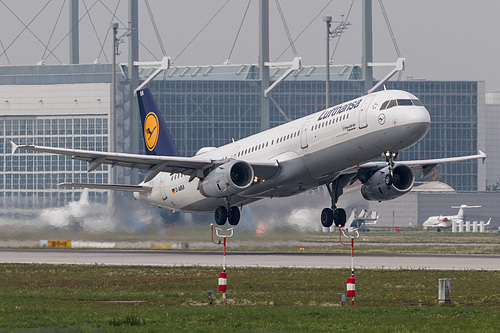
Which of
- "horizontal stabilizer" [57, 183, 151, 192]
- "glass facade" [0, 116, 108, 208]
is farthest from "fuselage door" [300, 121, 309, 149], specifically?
"glass facade" [0, 116, 108, 208]

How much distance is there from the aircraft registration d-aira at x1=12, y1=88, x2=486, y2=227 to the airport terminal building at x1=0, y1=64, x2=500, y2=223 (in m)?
104

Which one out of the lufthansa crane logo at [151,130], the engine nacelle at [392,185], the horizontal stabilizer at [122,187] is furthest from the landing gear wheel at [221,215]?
the lufthansa crane logo at [151,130]

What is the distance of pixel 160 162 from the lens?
53.4 meters

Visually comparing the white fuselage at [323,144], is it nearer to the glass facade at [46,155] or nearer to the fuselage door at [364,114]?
the fuselage door at [364,114]

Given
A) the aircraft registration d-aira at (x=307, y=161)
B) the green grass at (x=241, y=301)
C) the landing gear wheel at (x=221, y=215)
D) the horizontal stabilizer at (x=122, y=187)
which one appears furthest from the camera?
the horizontal stabilizer at (x=122, y=187)

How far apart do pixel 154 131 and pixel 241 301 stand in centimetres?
3704

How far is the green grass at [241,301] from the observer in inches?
937

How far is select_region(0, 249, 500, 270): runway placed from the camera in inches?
1785

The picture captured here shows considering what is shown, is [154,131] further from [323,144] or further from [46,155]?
[46,155]

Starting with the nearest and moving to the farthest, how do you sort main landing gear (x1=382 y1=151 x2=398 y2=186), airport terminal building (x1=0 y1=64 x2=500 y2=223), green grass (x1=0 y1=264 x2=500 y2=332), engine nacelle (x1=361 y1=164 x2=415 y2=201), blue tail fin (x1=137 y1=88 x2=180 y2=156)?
green grass (x1=0 y1=264 x2=500 y2=332) → main landing gear (x1=382 y1=151 x2=398 y2=186) → engine nacelle (x1=361 y1=164 x2=415 y2=201) → blue tail fin (x1=137 y1=88 x2=180 y2=156) → airport terminal building (x1=0 y1=64 x2=500 y2=223)

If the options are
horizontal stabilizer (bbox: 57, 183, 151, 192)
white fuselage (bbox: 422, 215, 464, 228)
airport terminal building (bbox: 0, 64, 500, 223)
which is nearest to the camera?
horizontal stabilizer (bbox: 57, 183, 151, 192)

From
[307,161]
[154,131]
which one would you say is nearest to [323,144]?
[307,161]

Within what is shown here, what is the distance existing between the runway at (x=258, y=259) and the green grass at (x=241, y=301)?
13.4 ft

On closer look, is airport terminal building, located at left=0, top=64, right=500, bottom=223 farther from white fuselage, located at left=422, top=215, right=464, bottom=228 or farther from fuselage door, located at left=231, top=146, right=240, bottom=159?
fuselage door, located at left=231, top=146, right=240, bottom=159
